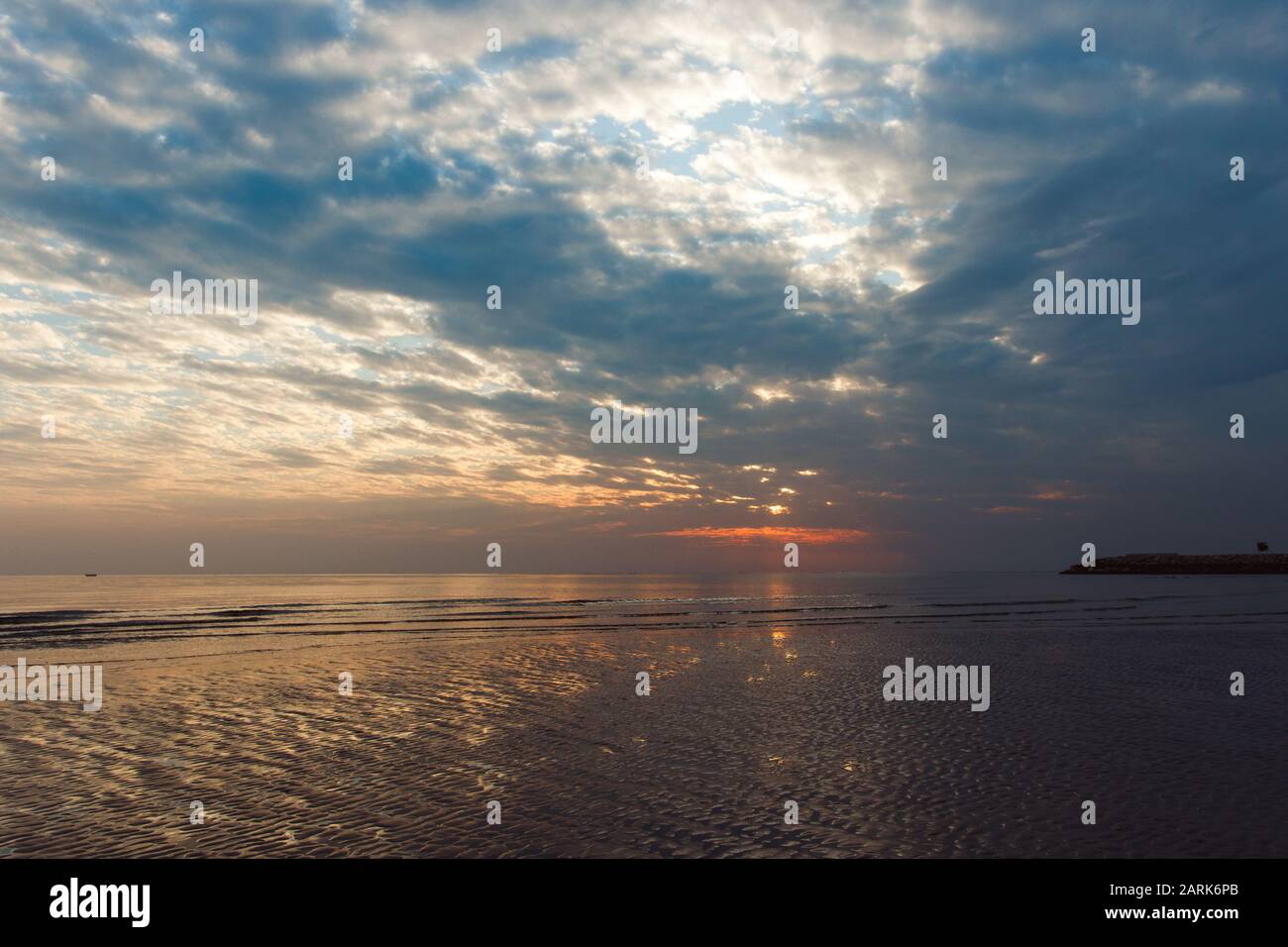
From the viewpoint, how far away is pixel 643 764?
16000 mm

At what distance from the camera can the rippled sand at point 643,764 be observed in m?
11.6

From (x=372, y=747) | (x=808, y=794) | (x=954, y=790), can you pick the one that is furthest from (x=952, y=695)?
(x=372, y=747)

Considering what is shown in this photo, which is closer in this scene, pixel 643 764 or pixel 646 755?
pixel 643 764

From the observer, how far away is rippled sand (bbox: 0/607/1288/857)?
11617mm

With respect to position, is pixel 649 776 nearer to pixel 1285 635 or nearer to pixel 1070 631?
pixel 1070 631

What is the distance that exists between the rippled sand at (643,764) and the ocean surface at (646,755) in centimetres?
8

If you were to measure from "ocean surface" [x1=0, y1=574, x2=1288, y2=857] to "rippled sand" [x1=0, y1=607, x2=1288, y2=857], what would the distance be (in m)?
0.08

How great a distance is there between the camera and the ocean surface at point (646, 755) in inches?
461

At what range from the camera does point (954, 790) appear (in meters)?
14.0

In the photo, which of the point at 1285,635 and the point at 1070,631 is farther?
the point at 1070,631

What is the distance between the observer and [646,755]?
16812mm

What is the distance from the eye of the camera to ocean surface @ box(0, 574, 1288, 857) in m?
→ 11.7

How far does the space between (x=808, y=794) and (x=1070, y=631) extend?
142 ft

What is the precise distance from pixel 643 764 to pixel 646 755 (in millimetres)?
825
